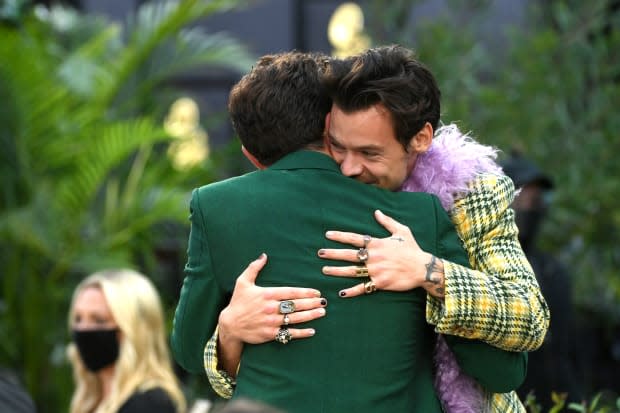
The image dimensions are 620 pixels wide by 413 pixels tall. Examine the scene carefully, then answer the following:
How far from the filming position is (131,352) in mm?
4805

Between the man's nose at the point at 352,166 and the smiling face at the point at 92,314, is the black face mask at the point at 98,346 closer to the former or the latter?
the smiling face at the point at 92,314

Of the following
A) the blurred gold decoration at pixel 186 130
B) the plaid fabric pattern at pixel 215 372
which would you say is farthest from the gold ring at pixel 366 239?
the blurred gold decoration at pixel 186 130

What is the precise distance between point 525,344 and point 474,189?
0.37m

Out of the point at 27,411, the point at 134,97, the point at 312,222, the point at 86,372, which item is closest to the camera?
the point at 312,222

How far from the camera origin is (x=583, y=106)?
319 inches

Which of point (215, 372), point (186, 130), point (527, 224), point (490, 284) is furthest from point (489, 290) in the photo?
point (186, 130)

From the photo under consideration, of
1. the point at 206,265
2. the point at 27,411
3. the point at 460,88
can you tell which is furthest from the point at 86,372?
the point at 460,88

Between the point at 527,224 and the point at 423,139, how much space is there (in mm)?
3557

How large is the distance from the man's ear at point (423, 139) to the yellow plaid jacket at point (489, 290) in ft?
0.49

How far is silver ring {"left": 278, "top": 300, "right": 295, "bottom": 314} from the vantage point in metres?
2.59

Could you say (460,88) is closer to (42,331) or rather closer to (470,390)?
(42,331)

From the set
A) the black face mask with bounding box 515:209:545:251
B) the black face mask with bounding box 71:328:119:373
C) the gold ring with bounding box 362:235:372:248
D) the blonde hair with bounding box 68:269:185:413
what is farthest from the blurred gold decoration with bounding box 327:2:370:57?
the gold ring with bounding box 362:235:372:248

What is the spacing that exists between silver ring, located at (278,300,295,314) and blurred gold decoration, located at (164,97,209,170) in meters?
5.28

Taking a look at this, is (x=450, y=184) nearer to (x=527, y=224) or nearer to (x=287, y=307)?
(x=287, y=307)
